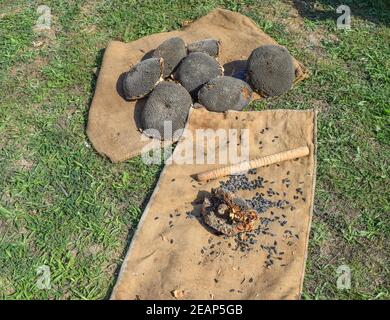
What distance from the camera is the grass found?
4793 mm

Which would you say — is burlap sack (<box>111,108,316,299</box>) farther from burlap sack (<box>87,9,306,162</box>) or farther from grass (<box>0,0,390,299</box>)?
burlap sack (<box>87,9,306,162</box>)

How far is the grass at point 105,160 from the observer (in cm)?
479

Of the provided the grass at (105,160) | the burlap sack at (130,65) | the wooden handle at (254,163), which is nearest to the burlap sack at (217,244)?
the wooden handle at (254,163)

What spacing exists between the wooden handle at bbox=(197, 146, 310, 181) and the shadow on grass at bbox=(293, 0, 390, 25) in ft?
9.27

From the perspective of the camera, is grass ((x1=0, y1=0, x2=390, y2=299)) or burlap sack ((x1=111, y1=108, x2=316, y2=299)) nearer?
burlap sack ((x1=111, y1=108, x2=316, y2=299))

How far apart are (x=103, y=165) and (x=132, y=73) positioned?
1.21 meters

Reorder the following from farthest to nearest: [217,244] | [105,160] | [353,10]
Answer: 1. [353,10]
2. [105,160]
3. [217,244]

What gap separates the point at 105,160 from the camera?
5750 mm

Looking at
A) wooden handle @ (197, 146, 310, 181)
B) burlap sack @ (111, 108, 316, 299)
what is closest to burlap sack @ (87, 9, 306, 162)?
burlap sack @ (111, 108, 316, 299)

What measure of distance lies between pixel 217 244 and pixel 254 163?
3.43 feet

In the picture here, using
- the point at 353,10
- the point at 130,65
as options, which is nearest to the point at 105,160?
the point at 130,65

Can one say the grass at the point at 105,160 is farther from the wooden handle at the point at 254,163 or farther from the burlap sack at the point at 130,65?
the wooden handle at the point at 254,163

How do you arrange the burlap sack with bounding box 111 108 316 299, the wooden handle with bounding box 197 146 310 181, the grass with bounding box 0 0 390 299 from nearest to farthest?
the burlap sack with bounding box 111 108 316 299 < the grass with bounding box 0 0 390 299 < the wooden handle with bounding box 197 146 310 181

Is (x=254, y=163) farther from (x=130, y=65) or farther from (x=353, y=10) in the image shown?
(x=353, y=10)
